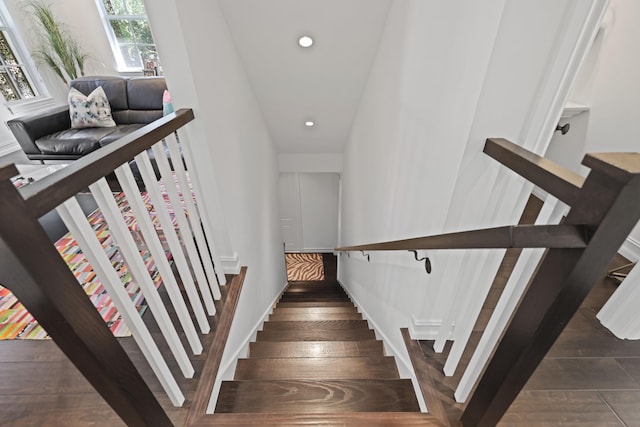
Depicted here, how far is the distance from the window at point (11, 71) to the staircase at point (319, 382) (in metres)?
5.49

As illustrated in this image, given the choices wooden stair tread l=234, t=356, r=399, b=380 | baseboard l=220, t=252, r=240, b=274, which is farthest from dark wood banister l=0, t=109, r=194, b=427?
baseboard l=220, t=252, r=240, b=274

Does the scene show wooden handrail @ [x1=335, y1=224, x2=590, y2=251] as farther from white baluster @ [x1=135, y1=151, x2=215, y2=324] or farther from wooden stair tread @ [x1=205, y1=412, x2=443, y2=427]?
white baluster @ [x1=135, y1=151, x2=215, y2=324]

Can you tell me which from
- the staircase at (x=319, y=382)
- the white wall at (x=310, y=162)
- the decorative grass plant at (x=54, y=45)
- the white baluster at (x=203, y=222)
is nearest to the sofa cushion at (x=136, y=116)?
the white wall at (x=310, y=162)

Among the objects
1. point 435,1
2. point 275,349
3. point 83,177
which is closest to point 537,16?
point 435,1

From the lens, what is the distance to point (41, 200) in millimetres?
645

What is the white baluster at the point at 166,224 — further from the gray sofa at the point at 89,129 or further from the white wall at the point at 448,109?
the gray sofa at the point at 89,129

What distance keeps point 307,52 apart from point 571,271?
213 centimetres

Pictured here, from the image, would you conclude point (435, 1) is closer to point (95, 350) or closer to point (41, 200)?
point (41, 200)

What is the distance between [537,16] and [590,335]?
4.76 feet

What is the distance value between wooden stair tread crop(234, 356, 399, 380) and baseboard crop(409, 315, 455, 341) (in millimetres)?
379

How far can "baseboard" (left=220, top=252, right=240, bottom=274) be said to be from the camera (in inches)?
77.7

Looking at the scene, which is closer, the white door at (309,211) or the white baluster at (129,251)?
the white baluster at (129,251)

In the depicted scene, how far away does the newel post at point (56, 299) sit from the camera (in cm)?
57

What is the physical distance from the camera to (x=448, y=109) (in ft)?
3.84
